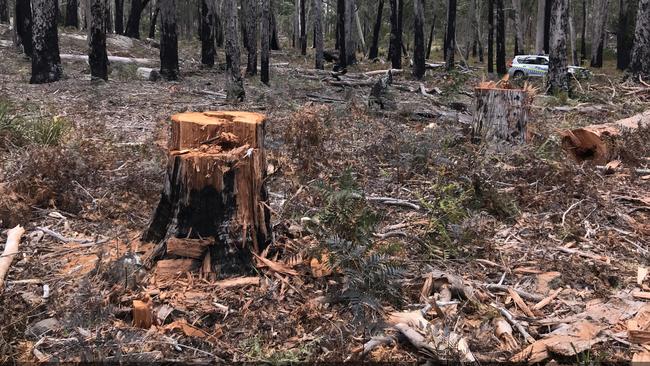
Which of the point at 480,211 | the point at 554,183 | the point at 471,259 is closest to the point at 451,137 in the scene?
the point at 554,183

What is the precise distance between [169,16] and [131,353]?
13.4 metres

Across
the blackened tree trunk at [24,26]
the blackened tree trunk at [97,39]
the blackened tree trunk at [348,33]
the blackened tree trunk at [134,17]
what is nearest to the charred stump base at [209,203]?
the blackened tree trunk at [97,39]

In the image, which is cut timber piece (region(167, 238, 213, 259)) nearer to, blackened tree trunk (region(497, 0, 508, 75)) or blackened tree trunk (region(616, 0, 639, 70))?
blackened tree trunk (region(497, 0, 508, 75))

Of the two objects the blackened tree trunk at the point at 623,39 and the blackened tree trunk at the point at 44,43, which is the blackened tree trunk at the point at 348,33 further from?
the blackened tree trunk at the point at 623,39

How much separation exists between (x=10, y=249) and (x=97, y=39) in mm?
10256

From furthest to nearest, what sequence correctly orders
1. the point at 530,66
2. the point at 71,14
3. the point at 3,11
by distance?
the point at 3,11 → the point at 71,14 → the point at 530,66

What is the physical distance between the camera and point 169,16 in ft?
48.9

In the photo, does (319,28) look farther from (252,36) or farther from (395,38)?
(252,36)

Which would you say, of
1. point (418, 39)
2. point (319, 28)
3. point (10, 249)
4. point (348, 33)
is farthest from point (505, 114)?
point (348, 33)

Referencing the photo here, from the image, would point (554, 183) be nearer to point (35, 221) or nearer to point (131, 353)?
point (131, 353)

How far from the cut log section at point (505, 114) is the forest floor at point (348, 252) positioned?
30 cm

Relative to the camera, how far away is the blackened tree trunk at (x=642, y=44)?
14570mm

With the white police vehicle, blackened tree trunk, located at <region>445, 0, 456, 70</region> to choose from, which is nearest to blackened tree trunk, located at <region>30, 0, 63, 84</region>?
blackened tree trunk, located at <region>445, 0, 456, 70</region>

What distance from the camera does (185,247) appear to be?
392 cm
